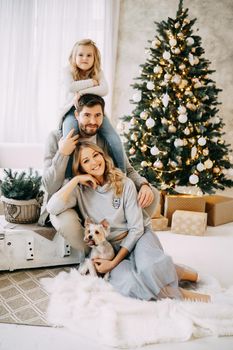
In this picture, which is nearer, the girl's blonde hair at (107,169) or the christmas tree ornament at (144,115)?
the girl's blonde hair at (107,169)

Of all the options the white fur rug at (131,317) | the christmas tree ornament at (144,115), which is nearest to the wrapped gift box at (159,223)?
the christmas tree ornament at (144,115)

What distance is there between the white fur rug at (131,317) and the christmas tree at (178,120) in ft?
5.55

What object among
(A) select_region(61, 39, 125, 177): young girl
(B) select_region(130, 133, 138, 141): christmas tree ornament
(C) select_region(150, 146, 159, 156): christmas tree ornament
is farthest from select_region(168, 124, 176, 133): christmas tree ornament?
(A) select_region(61, 39, 125, 177): young girl

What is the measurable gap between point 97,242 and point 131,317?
0.47 meters

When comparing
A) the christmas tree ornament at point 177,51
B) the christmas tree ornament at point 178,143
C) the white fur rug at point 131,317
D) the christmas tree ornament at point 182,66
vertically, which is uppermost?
the christmas tree ornament at point 177,51

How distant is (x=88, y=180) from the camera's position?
7.23 feet

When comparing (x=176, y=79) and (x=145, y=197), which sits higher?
(x=176, y=79)

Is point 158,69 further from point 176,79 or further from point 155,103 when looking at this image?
point 155,103

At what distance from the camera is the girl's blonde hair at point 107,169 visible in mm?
2223

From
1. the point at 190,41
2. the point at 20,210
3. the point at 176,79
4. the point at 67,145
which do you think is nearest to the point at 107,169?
the point at 67,145

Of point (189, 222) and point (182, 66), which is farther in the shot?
point (182, 66)

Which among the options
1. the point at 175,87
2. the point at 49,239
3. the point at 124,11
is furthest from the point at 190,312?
the point at 124,11

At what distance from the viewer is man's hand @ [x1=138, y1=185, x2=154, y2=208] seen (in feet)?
7.34

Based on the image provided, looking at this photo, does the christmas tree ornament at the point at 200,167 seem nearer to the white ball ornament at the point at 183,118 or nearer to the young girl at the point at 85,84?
the white ball ornament at the point at 183,118
